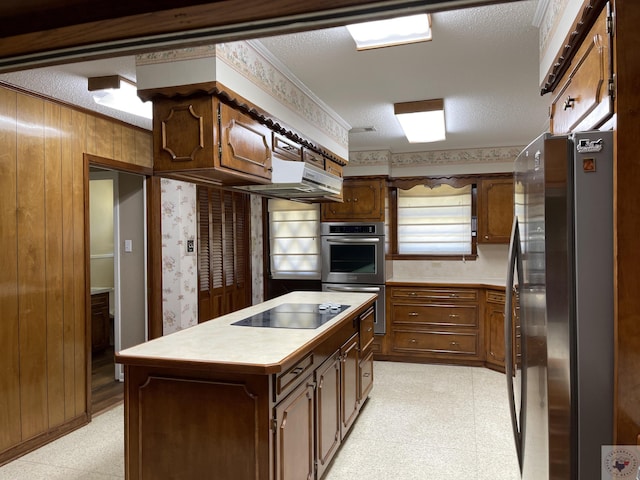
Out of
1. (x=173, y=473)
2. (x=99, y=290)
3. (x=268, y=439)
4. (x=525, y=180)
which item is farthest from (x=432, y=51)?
(x=99, y=290)

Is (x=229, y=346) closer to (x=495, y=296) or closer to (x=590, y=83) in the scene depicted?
(x=590, y=83)

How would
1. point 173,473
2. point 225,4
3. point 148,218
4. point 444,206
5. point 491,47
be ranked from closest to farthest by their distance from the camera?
point 225,4
point 173,473
point 491,47
point 148,218
point 444,206

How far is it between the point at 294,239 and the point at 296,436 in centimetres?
393

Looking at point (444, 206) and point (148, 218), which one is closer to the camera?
point (148, 218)

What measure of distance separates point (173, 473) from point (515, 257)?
5.55ft

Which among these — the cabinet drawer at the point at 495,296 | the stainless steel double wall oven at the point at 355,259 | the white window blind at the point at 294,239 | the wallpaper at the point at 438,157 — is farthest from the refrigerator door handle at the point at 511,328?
the white window blind at the point at 294,239

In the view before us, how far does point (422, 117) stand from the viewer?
3.79 metres

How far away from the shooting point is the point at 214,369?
6.30 ft

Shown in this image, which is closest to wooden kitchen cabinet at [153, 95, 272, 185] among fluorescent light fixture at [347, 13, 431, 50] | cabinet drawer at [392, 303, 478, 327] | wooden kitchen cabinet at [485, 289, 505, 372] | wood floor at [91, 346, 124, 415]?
fluorescent light fixture at [347, 13, 431, 50]

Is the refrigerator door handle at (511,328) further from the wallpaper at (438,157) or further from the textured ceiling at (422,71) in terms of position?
the wallpaper at (438,157)

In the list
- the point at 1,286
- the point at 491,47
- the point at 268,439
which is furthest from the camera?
the point at 1,286

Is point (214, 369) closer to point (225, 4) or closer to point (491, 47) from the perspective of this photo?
point (225, 4)

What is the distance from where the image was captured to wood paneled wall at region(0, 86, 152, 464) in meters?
2.96

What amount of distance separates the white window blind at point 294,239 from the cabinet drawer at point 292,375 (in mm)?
3532
